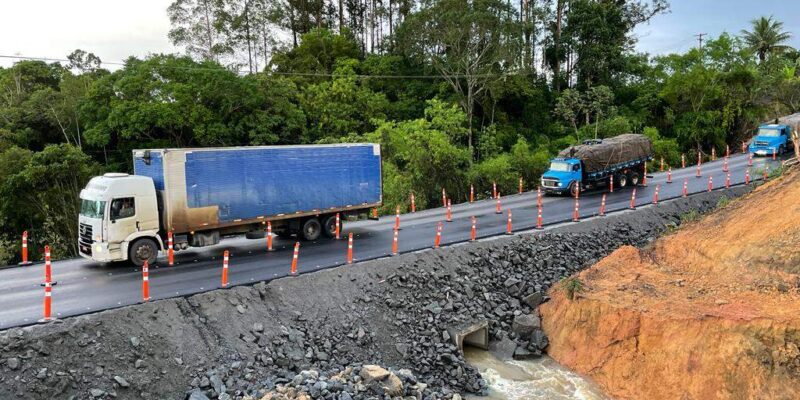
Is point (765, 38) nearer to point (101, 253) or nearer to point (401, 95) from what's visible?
point (401, 95)

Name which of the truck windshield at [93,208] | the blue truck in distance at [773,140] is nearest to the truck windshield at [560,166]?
the blue truck in distance at [773,140]

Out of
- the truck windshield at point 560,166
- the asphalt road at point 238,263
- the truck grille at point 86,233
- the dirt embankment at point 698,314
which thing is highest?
the truck windshield at point 560,166

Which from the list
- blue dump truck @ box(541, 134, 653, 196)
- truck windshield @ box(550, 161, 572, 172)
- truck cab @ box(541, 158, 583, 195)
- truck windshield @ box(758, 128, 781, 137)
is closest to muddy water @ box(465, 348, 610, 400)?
blue dump truck @ box(541, 134, 653, 196)

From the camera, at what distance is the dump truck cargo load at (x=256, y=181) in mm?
16859

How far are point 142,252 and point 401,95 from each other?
3220cm

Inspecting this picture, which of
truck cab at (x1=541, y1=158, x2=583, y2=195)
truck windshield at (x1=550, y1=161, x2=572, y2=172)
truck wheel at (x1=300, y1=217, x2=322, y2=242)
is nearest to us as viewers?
truck wheel at (x1=300, y1=217, x2=322, y2=242)

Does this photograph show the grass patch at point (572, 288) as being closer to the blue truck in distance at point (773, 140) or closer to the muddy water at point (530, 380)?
the muddy water at point (530, 380)

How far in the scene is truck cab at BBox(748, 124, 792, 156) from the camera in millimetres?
37969

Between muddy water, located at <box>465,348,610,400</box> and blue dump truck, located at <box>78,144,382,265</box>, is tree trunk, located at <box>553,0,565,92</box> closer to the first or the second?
blue dump truck, located at <box>78,144,382,265</box>

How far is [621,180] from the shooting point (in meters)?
31.7

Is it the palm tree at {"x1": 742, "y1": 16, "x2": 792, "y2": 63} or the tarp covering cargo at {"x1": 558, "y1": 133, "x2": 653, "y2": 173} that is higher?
the palm tree at {"x1": 742, "y1": 16, "x2": 792, "y2": 63}

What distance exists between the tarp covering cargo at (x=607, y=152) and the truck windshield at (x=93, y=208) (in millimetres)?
23027

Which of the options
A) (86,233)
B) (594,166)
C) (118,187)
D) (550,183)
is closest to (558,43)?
(594,166)

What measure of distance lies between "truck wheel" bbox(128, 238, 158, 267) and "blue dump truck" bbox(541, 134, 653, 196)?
20.1 meters
